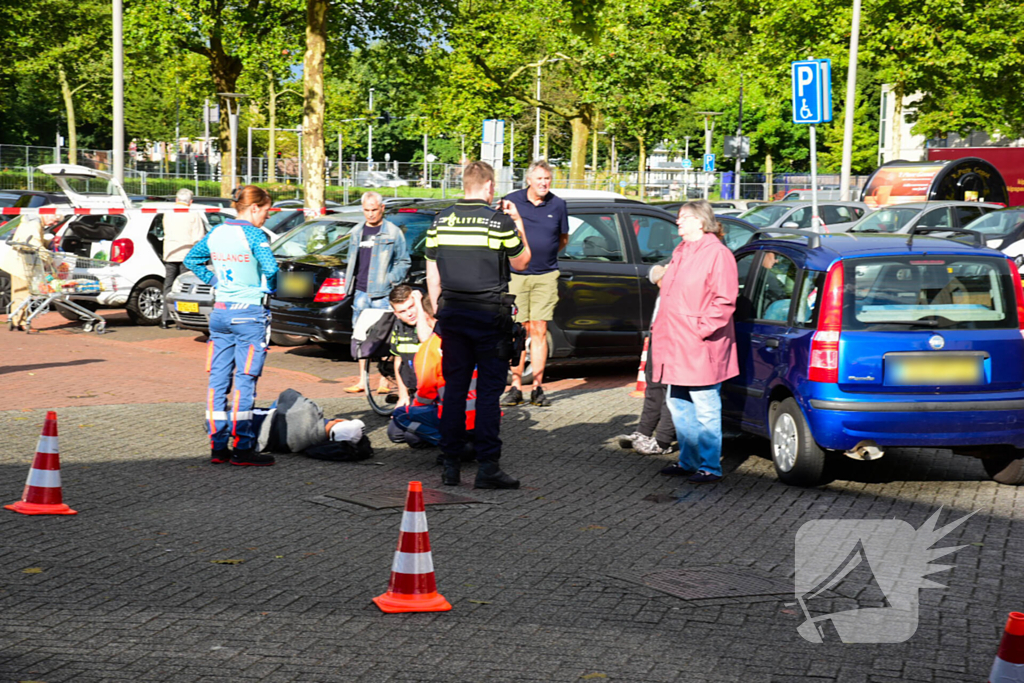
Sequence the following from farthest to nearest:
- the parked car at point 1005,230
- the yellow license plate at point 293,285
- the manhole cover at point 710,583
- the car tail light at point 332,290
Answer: the parked car at point 1005,230
the yellow license plate at point 293,285
the car tail light at point 332,290
the manhole cover at point 710,583

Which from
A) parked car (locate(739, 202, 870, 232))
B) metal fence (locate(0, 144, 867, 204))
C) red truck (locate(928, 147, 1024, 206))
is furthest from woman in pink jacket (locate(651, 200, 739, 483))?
metal fence (locate(0, 144, 867, 204))

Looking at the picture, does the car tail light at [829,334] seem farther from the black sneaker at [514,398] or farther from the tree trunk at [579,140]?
the tree trunk at [579,140]

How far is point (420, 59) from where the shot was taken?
2880 cm

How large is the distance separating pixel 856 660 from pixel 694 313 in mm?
3318

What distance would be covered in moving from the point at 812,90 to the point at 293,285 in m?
7.05

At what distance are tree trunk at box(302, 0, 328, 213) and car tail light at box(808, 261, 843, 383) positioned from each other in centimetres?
1767

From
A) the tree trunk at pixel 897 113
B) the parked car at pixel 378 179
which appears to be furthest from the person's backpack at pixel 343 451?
the parked car at pixel 378 179

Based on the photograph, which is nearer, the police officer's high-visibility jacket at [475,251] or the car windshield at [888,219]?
the police officer's high-visibility jacket at [475,251]

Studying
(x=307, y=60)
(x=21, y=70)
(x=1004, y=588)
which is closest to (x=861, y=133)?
(x=21, y=70)

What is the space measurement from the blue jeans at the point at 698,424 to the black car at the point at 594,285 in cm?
408

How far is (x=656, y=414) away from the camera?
855 centimetres

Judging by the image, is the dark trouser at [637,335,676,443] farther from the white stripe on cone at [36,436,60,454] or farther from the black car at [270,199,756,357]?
the white stripe on cone at [36,436,60,454]

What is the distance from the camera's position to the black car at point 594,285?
1182cm

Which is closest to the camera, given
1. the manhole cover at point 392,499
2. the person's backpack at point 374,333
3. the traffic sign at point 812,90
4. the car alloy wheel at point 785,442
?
the manhole cover at point 392,499
